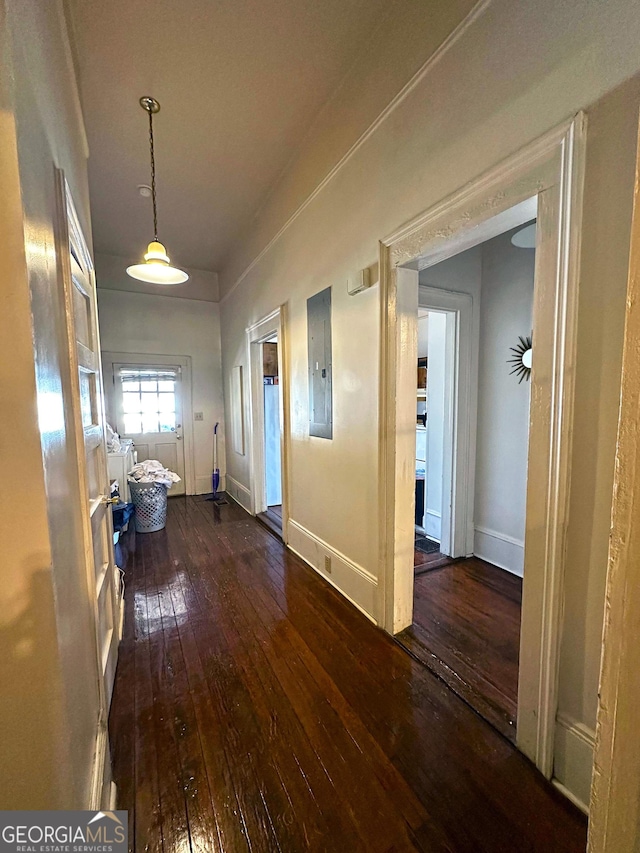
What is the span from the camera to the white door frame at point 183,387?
15.0 feet

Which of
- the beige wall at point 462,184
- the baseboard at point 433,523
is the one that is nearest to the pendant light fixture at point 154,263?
the beige wall at point 462,184

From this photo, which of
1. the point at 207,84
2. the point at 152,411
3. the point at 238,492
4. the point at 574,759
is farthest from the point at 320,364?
the point at 152,411

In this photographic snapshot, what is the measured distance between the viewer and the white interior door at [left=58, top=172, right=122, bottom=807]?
1203 mm

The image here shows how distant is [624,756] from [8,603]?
44.2 inches

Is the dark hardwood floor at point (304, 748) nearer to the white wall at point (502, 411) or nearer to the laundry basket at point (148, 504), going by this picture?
the white wall at point (502, 411)

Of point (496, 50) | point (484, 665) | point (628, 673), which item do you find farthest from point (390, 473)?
point (496, 50)

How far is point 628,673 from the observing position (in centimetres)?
56

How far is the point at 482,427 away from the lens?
282 centimetres

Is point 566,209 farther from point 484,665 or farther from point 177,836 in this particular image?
point 177,836

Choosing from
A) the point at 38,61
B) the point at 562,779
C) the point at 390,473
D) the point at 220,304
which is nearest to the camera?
the point at 38,61

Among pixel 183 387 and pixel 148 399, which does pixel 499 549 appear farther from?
pixel 148 399

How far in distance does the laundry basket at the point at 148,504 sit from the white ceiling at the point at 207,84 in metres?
2.84

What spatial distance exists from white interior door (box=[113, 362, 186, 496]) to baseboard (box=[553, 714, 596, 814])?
487cm

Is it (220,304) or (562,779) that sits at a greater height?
(220,304)
